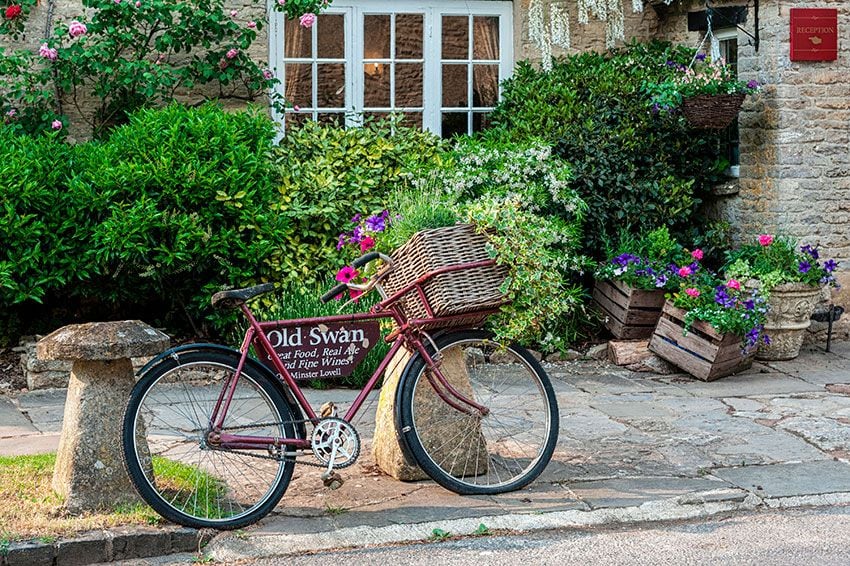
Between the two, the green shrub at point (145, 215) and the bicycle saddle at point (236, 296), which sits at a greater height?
the green shrub at point (145, 215)

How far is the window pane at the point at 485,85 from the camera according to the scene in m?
11.1

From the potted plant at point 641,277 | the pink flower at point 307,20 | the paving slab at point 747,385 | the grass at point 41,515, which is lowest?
the grass at point 41,515

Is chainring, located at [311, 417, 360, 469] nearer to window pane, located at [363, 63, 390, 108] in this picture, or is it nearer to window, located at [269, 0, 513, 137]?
window, located at [269, 0, 513, 137]

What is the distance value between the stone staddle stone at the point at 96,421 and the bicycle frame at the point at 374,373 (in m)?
0.39

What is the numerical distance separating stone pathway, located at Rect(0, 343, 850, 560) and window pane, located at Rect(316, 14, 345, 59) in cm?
378

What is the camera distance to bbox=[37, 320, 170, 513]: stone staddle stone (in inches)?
203

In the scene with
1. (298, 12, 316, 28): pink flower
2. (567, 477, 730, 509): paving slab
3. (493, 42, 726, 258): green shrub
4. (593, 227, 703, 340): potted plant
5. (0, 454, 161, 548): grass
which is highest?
(298, 12, 316, 28): pink flower

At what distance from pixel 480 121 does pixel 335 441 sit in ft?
20.5

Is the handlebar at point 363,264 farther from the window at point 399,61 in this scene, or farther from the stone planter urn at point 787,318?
the window at point 399,61

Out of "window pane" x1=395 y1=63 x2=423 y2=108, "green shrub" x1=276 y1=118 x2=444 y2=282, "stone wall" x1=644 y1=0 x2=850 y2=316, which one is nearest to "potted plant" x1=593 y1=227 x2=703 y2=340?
"stone wall" x1=644 y1=0 x2=850 y2=316

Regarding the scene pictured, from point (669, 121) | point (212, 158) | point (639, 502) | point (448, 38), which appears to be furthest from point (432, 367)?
point (448, 38)

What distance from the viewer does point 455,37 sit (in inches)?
433

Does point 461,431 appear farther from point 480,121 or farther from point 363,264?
point 480,121

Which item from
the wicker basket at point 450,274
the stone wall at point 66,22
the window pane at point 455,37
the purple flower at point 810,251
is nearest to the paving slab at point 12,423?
the wicker basket at point 450,274
